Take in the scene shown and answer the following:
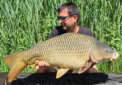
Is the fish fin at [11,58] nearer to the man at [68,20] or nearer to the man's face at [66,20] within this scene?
the man at [68,20]

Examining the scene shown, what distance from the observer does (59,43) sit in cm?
184

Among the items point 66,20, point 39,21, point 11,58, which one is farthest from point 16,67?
point 39,21

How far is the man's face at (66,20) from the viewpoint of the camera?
2285mm

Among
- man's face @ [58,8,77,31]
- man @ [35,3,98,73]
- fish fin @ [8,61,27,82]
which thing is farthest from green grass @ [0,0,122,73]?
fish fin @ [8,61,27,82]

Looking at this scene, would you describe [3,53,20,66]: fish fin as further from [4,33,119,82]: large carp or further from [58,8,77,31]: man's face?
[58,8,77,31]: man's face

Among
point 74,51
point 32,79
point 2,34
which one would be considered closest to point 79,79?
point 32,79

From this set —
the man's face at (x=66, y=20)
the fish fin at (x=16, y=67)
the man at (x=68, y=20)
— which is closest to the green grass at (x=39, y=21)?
the man at (x=68, y=20)

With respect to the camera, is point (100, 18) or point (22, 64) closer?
point (22, 64)

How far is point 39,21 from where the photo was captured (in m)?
2.99

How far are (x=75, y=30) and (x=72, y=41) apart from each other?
579 mm

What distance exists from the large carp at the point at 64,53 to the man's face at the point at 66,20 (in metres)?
0.43

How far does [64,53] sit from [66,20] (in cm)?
55

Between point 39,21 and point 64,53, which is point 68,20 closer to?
point 64,53

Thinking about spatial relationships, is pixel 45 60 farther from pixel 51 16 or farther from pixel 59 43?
pixel 51 16
